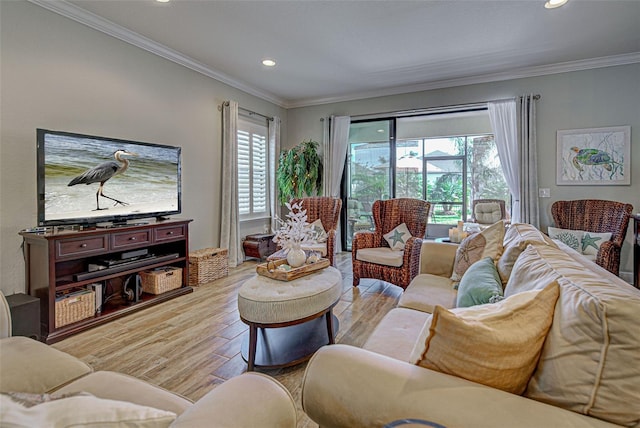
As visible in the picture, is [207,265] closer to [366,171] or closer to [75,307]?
[75,307]

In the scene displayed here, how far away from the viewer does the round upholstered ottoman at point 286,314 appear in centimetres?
200

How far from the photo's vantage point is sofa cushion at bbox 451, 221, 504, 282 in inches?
82.4

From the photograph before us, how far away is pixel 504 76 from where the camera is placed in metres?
4.38

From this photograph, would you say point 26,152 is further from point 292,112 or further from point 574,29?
point 574,29

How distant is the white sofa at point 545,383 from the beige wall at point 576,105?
391 centimetres

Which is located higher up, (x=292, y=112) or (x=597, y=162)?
(x=292, y=112)

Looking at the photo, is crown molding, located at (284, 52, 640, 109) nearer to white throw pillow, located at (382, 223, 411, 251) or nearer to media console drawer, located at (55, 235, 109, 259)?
white throw pillow, located at (382, 223, 411, 251)

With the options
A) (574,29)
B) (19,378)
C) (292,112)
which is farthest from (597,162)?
(19,378)

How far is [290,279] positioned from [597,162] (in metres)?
4.25

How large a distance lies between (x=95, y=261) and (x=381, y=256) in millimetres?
2839

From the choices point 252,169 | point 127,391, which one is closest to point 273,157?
point 252,169

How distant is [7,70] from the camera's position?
2488 mm

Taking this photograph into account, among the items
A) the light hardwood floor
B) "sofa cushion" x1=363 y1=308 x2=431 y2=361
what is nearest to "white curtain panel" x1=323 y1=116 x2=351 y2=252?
the light hardwood floor

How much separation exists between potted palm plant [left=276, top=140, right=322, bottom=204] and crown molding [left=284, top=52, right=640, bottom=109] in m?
1.03
